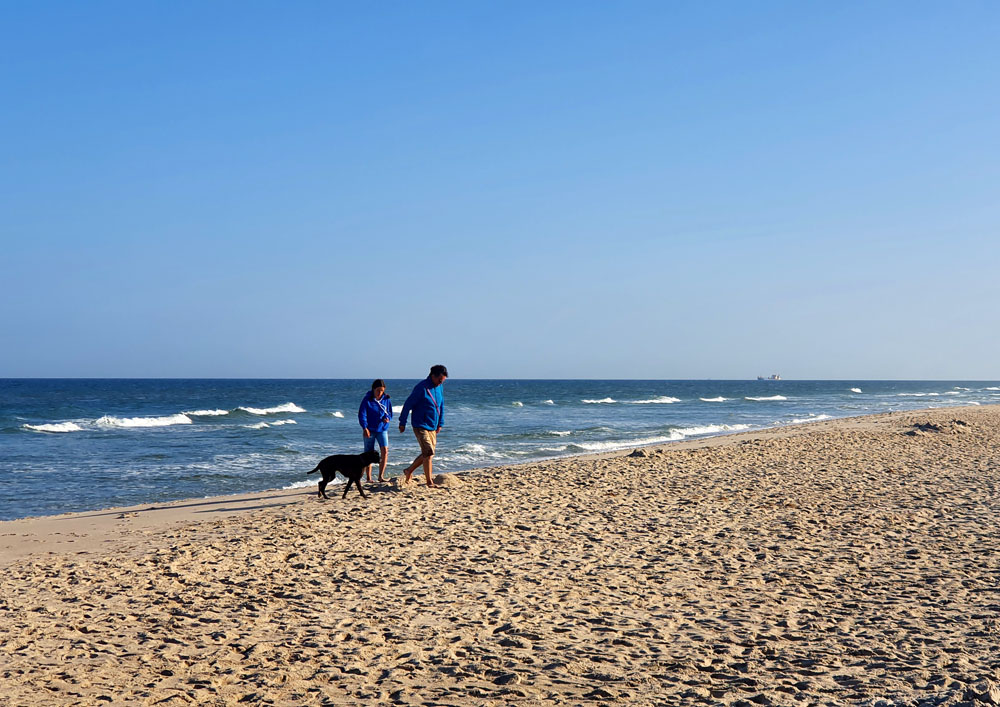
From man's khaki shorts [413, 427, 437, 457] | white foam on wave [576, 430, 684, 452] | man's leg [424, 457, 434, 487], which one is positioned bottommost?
white foam on wave [576, 430, 684, 452]

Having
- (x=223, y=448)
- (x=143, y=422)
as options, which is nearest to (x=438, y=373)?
(x=223, y=448)

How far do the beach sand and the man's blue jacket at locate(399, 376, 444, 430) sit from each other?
3.27 ft

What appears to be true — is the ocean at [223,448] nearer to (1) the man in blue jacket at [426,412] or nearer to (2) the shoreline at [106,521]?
(2) the shoreline at [106,521]

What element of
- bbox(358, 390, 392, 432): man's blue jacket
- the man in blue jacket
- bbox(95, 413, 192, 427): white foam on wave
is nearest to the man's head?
the man in blue jacket

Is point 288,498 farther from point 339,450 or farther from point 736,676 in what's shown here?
point 339,450

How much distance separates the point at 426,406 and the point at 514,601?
5.27m

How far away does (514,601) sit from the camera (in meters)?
5.93

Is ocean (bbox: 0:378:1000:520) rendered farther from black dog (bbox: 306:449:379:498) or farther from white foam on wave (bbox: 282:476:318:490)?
black dog (bbox: 306:449:379:498)

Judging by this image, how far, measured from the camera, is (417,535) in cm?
818

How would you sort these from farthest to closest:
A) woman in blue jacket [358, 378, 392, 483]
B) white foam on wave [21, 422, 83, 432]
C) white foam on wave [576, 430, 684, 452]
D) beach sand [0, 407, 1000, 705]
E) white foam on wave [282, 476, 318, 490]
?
white foam on wave [21, 422, 83, 432]
white foam on wave [576, 430, 684, 452]
white foam on wave [282, 476, 318, 490]
woman in blue jacket [358, 378, 392, 483]
beach sand [0, 407, 1000, 705]

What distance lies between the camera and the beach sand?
4379mm

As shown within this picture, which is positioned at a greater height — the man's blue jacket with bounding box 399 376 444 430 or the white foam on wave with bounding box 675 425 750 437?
the man's blue jacket with bounding box 399 376 444 430

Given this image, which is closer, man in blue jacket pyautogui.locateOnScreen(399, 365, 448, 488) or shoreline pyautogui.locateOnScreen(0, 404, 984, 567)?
shoreline pyautogui.locateOnScreen(0, 404, 984, 567)

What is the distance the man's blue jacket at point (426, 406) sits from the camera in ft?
35.7
